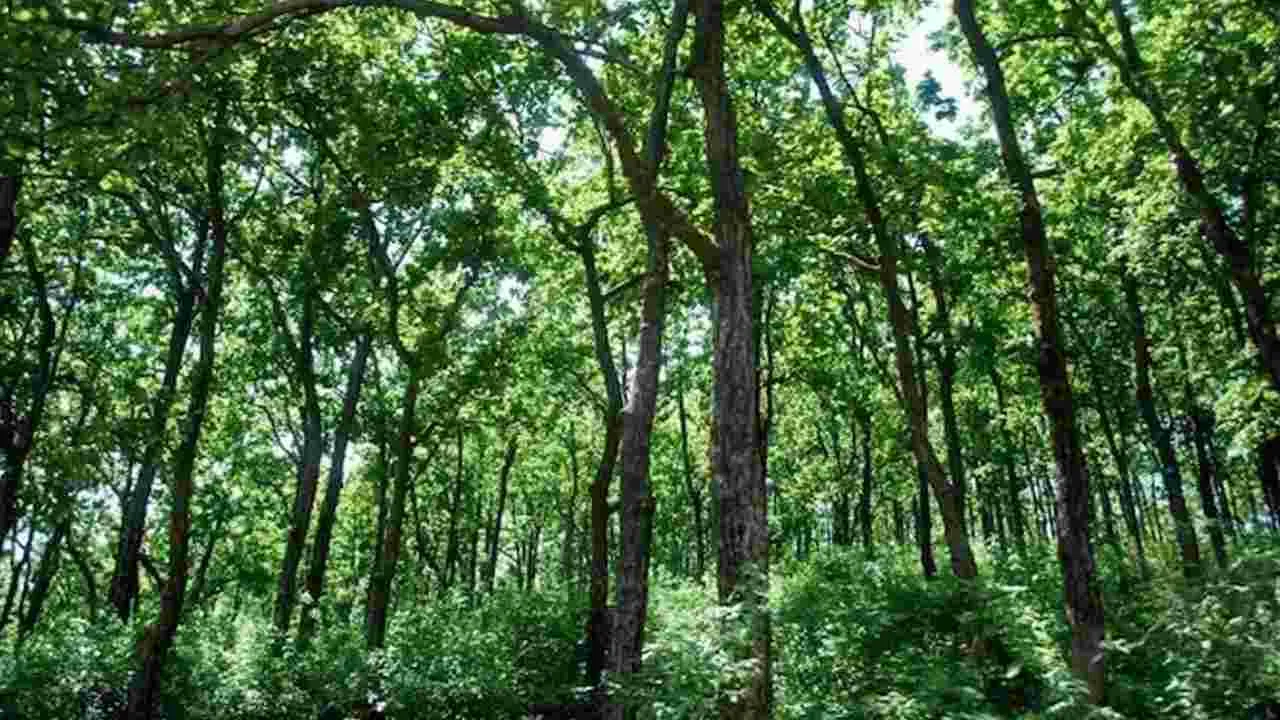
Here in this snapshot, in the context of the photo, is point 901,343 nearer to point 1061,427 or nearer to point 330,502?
point 1061,427

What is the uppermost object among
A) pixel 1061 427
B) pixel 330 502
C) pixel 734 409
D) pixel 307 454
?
pixel 307 454

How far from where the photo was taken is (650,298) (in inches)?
527

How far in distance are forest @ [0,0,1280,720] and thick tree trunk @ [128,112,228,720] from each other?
7 centimetres

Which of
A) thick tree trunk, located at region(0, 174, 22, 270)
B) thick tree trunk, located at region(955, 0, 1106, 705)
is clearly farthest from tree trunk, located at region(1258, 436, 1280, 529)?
thick tree trunk, located at region(0, 174, 22, 270)

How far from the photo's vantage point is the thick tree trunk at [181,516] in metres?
15.2

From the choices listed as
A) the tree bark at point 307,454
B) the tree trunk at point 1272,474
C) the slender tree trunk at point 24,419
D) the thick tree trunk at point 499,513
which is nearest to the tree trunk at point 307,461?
the tree bark at point 307,454

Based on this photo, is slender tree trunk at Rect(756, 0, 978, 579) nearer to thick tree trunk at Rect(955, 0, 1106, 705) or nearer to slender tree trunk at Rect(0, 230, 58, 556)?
thick tree trunk at Rect(955, 0, 1106, 705)

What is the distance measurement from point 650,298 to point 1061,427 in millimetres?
5599

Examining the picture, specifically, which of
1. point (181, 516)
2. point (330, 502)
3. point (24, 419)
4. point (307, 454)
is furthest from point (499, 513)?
point (181, 516)

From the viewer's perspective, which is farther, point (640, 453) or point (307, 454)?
point (307, 454)

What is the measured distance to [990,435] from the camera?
38.0m

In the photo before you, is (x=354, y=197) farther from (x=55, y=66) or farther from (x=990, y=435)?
(x=990, y=435)

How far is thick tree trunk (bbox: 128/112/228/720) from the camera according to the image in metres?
15.2

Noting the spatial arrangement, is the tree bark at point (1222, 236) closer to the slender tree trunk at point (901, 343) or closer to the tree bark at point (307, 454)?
the slender tree trunk at point (901, 343)
